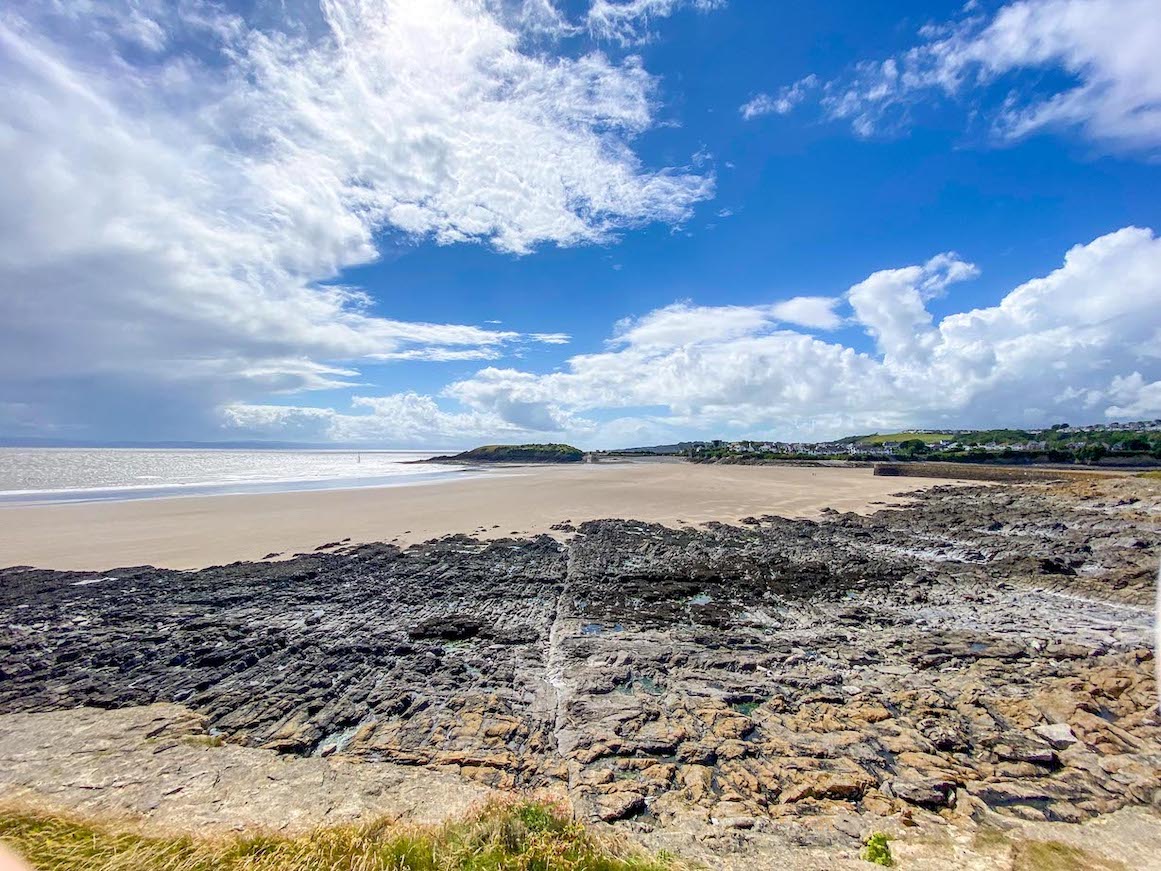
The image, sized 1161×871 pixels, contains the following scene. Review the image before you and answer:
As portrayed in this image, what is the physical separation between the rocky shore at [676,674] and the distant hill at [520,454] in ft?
337

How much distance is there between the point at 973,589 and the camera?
13.7 metres

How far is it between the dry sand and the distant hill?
2992 inches

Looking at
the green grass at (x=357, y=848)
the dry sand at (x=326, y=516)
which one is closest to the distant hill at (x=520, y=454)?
the dry sand at (x=326, y=516)

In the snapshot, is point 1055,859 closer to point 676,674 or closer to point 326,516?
point 676,674

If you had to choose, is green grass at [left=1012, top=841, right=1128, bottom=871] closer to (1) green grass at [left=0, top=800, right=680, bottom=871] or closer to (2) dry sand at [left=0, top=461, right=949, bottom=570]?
(1) green grass at [left=0, top=800, right=680, bottom=871]

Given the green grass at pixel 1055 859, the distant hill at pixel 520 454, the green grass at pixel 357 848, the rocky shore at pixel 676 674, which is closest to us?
the green grass at pixel 357 848

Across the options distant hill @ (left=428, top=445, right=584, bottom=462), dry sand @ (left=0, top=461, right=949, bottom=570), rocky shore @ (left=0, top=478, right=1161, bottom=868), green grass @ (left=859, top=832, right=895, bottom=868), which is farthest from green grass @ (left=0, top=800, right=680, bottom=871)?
distant hill @ (left=428, top=445, right=584, bottom=462)

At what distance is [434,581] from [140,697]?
7546 mm

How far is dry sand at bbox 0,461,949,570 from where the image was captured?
19.2 metres

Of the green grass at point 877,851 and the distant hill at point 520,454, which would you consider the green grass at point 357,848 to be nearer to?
the green grass at point 877,851

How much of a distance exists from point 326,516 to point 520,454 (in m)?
97.5

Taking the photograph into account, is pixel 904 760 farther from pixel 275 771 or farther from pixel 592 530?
pixel 592 530

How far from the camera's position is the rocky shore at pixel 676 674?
5793mm

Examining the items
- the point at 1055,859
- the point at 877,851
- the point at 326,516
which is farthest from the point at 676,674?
the point at 326,516
